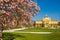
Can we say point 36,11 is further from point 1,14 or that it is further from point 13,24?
point 1,14

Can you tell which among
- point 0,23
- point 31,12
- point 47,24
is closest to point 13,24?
point 0,23

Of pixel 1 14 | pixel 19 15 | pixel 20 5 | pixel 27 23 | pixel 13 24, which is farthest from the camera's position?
pixel 27 23

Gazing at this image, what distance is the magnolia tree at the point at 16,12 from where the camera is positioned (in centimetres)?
1720

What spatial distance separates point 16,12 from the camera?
19.7 m

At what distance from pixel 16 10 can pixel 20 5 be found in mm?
638

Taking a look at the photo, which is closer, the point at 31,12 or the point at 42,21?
the point at 31,12

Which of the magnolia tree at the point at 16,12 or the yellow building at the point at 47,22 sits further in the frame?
the yellow building at the point at 47,22

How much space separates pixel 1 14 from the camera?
1658cm

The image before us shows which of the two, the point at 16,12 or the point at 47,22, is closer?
the point at 16,12

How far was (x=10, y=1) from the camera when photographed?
1739 centimetres

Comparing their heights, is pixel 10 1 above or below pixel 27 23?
above

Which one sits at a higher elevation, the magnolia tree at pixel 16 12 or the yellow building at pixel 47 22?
the magnolia tree at pixel 16 12

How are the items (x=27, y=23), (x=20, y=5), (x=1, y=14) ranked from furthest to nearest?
(x=27, y=23), (x=20, y=5), (x=1, y=14)

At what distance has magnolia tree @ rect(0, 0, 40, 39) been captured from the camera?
1720 centimetres
